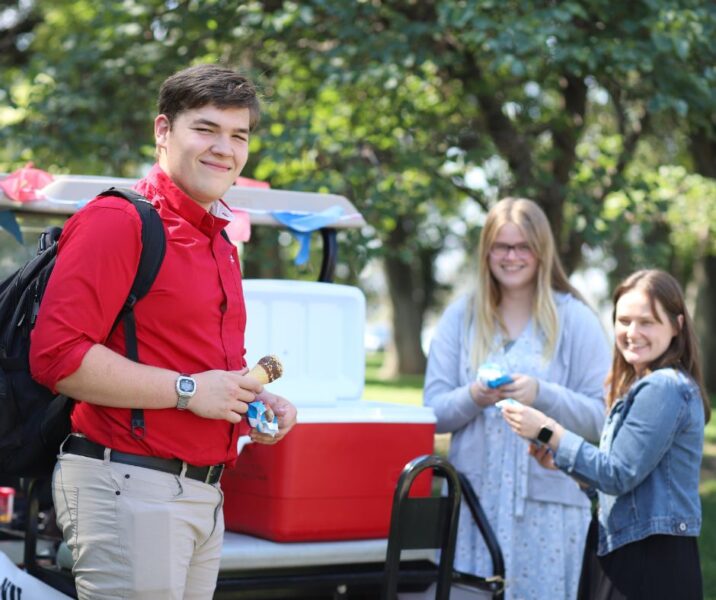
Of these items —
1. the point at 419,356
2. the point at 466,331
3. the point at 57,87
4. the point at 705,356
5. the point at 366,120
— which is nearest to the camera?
the point at 466,331

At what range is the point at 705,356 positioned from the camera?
64.3 feet

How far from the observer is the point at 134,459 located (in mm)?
2244

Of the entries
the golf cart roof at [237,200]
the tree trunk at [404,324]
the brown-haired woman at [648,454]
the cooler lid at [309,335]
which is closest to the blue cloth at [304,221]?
the golf cart roof at [237,200]

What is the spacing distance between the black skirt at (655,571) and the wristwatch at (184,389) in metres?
1.60

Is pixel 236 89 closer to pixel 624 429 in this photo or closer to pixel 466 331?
pixel 624 429

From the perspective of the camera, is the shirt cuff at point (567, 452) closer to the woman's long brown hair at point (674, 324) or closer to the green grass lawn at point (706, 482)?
the woman's long brown hair at point (674, 324)

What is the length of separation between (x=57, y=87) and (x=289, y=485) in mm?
5807

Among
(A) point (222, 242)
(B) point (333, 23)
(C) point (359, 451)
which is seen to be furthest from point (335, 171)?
(A) point (222, 242)

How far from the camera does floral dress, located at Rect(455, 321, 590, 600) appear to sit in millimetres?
3734

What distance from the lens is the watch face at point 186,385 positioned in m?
2.22

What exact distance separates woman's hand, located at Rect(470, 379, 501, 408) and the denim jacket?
1.53 ft

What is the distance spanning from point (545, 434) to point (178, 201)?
4.86 ft

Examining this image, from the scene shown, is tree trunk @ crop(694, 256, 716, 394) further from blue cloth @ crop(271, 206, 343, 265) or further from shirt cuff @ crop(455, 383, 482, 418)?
shirt cuff @ crop(455, 383, 482, 418)

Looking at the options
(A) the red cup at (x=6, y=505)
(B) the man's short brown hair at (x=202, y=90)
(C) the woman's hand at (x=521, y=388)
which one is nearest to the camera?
(B) the man's short brown hair at (x=202, y=90)
